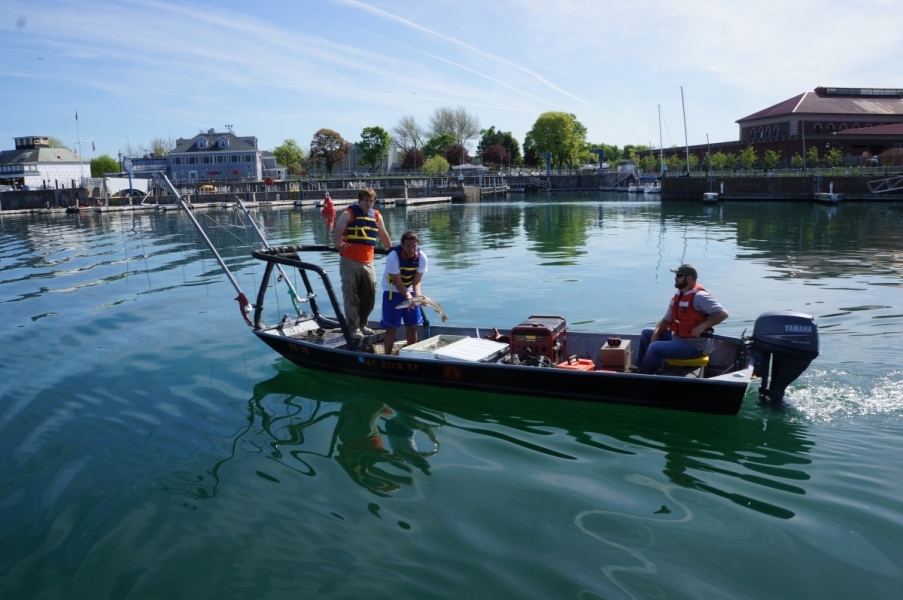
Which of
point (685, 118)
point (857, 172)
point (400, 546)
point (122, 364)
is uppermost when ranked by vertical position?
point (685, 118)

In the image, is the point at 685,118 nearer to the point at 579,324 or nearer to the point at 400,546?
the point at 579,324

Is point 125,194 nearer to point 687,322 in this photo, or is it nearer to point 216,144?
point 216,144

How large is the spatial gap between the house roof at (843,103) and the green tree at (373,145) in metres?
65.0

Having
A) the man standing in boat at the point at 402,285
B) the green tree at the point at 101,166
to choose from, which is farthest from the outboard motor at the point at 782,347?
the green tree at the point at 101,166

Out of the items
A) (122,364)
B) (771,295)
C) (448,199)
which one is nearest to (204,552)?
(122,364)

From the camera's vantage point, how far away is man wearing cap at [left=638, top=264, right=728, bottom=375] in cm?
850

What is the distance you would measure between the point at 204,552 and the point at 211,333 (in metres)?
8.79

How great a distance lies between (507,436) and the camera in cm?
855

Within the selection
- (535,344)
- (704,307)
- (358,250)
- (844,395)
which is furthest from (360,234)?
(844,395)

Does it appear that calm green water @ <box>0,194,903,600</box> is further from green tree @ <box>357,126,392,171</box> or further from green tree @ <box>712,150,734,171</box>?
green tree @ <box>357,126,392,171</box>

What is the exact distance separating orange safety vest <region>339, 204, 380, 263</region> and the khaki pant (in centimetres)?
12

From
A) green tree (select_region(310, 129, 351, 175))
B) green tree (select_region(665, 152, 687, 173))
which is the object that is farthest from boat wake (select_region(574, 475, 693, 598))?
green tree (select_region(310, 129, 351, 175))

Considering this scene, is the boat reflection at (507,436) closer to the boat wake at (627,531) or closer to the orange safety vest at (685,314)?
the boat wake at (627,531)

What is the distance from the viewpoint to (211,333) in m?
14.3
